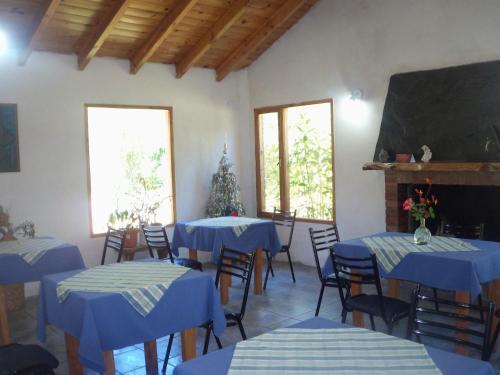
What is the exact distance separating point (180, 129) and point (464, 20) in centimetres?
361

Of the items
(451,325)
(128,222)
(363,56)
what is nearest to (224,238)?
(128,222)

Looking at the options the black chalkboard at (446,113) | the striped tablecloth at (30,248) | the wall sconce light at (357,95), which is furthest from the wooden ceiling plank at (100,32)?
the black chalkboard at (446,113)

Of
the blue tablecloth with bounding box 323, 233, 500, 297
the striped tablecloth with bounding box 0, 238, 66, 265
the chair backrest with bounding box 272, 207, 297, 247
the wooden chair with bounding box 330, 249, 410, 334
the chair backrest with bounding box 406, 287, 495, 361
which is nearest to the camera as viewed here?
the chair backrest with bounding box 406, 287, 495, 361

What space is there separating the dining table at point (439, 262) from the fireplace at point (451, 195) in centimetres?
110

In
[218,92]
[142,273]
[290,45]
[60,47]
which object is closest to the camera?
[142,273]

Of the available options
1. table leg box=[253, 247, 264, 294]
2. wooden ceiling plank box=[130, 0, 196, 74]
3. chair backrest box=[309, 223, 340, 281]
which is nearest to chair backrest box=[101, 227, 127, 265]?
table leg box=[253, 247, 264, 294]

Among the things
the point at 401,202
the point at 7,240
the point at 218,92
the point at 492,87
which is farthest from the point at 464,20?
the point at 7,240

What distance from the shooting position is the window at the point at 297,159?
6.80 meters

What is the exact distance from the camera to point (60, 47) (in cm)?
591

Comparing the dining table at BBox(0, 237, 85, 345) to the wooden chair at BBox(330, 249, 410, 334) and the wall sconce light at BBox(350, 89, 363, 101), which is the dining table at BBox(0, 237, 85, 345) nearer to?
the wooden chair at BBox(330, 249, 410, 334)

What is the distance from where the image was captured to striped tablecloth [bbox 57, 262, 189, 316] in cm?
302

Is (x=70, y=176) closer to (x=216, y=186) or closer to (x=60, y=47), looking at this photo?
(x=60, y=47)

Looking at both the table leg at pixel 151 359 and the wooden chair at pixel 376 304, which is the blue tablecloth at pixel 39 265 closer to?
the table leg at pixel 151 359

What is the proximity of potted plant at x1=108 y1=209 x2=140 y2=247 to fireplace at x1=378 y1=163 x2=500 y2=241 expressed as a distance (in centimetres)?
284
